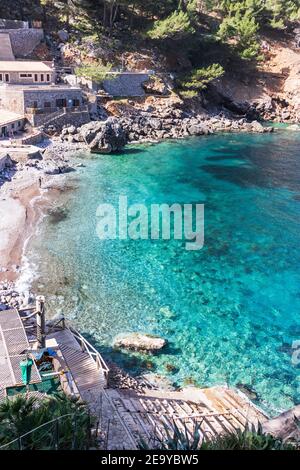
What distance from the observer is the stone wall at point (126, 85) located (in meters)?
69.8

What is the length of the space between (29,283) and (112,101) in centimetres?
4770

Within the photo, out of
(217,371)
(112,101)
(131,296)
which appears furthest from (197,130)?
(217,371)

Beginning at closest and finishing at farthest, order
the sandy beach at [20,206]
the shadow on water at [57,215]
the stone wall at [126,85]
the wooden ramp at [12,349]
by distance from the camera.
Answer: the wooden ramp at [12,349] → the sandy beach at [20,206] → the shadow on water at [57,215] → the stone wall at [126,85]

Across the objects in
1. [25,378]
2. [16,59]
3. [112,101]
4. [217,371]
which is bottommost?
[217,371]

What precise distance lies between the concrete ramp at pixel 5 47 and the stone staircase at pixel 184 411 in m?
62.6

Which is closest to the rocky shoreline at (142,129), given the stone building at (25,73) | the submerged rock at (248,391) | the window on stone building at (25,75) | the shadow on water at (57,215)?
the stone building at (25,73)

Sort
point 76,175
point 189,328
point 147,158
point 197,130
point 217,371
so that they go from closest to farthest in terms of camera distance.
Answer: point 217,371 → point 189,328 → point 76,175 → point 147,158 → point 197,130

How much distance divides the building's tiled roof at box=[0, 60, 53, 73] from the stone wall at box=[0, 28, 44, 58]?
6.48 meters

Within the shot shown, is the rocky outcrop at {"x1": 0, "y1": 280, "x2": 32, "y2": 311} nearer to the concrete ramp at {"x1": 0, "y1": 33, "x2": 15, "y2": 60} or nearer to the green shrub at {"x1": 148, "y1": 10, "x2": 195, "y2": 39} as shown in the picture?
the concrete ramp at {"x1": 0, "y1": 33, "x2": 15, "y2": 60}

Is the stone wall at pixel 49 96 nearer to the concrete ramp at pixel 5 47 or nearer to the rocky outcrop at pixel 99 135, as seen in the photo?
the rocky outcrop at pixel 99 135

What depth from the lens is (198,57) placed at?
83.3 metres

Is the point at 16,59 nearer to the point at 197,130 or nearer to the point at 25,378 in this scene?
the point at 197,130

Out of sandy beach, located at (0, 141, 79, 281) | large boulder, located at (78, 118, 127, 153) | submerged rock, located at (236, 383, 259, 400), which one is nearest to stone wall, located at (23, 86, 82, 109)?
large boulder, located at (78, 118, 127, 153)

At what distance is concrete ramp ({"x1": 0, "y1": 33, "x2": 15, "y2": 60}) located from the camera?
65.7 meters
